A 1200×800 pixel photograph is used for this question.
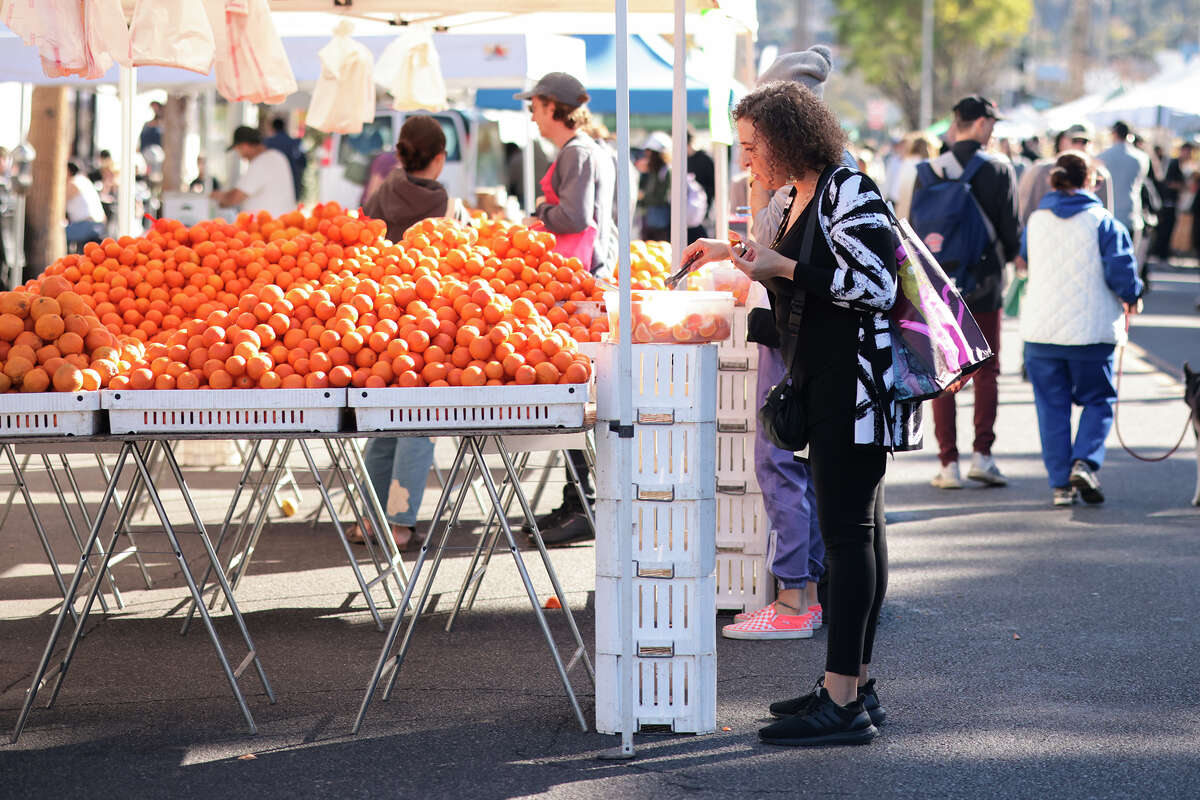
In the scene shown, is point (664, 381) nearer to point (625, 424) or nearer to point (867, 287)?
point (625, 424)

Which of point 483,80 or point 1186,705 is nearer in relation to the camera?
point 1186,705

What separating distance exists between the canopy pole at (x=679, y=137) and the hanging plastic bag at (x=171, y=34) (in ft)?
8.18

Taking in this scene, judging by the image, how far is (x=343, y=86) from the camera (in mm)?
10508

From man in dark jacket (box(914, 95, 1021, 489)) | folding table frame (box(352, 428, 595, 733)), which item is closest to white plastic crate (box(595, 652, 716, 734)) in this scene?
folding table frame (box(352, 428, 595, 733))

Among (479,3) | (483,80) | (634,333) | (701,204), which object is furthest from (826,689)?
(701,204)

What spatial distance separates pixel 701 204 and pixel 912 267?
948 centimetres

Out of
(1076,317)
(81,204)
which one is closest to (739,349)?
(1076,317)

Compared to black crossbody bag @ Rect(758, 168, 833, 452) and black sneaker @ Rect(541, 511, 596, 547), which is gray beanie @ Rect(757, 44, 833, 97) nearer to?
black crossbody bag @ Rect(758, 168, 833, 452)

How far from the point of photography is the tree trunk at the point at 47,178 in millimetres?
14914

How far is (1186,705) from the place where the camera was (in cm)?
525

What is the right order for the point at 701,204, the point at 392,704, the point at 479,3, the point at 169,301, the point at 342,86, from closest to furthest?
the point at 392,704 → the point at 169,301 → the point at 479,3 → the point at 342,86 → the point at 701,204

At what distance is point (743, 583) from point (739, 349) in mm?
964

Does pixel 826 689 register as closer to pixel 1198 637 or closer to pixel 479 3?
pixel 1198 637

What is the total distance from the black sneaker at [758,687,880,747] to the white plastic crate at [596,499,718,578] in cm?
52
